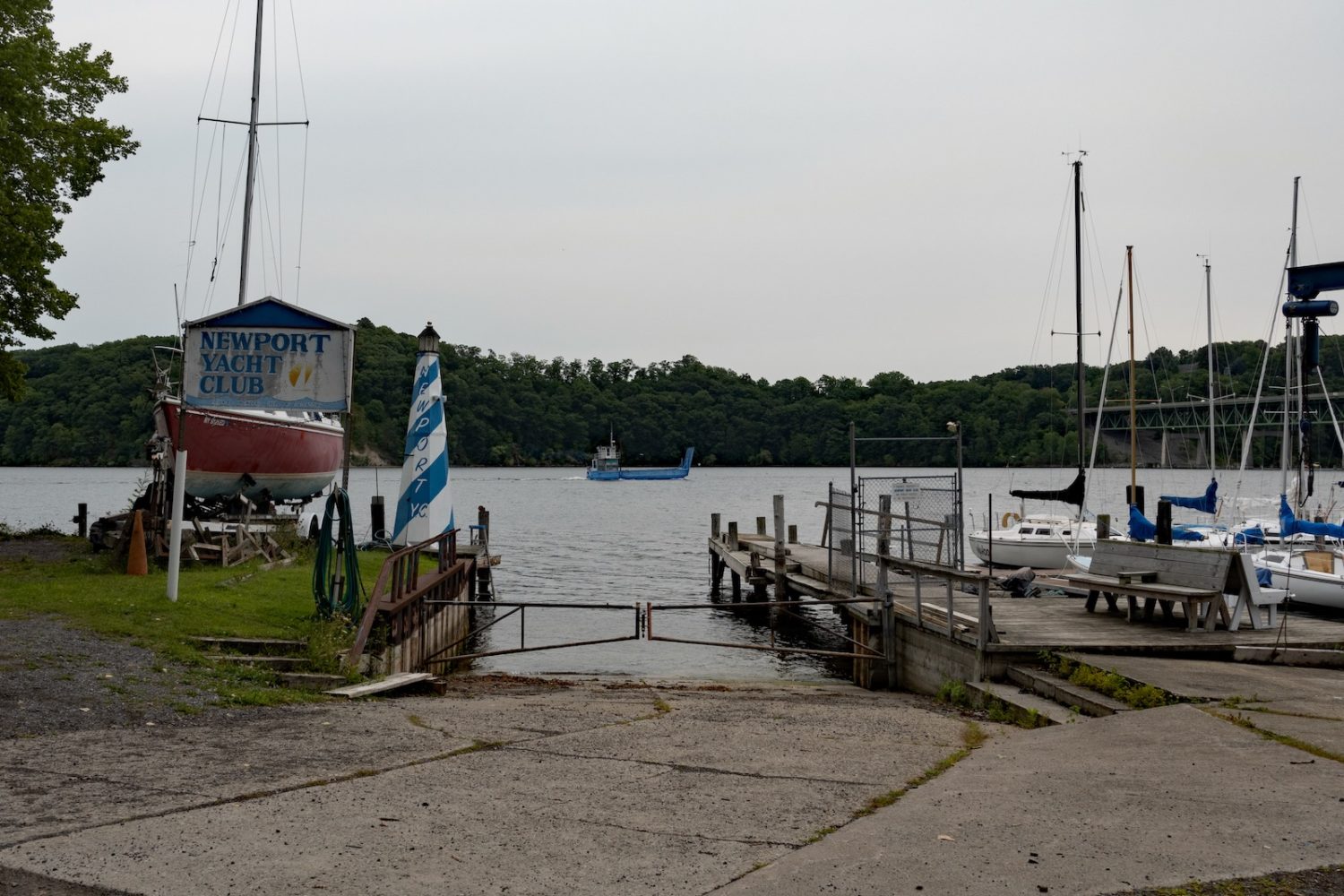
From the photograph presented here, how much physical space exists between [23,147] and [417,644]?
1252 cm

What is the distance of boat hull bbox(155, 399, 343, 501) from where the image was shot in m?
26.3

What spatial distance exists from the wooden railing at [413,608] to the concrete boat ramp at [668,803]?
→ 3.82 metres

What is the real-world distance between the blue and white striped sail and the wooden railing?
976mm

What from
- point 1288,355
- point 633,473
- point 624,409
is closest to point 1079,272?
point 1288,355

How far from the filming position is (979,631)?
12.2 meters

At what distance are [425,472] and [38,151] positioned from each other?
9724mm

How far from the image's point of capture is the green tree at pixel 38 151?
20.8 metres

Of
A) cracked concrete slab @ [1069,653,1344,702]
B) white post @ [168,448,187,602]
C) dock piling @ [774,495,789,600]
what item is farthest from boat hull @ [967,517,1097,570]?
white post @ [168,448,187,602]

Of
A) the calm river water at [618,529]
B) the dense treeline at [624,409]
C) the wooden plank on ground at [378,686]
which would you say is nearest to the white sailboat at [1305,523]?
the calm river water at [618,529]

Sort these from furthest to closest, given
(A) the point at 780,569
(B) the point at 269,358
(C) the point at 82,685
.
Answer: (A) the point at 780,569
(B) the point at 269,358
(C) the point at 82,685

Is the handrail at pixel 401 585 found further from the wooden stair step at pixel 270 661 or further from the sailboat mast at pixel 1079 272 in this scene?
the sailboat mast at pixel 1079 272

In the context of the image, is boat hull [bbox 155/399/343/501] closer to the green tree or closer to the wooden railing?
the green tree

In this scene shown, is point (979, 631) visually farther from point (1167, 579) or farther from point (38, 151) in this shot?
point (38, 151)

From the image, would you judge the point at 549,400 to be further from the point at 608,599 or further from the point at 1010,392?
the point at 608,599
